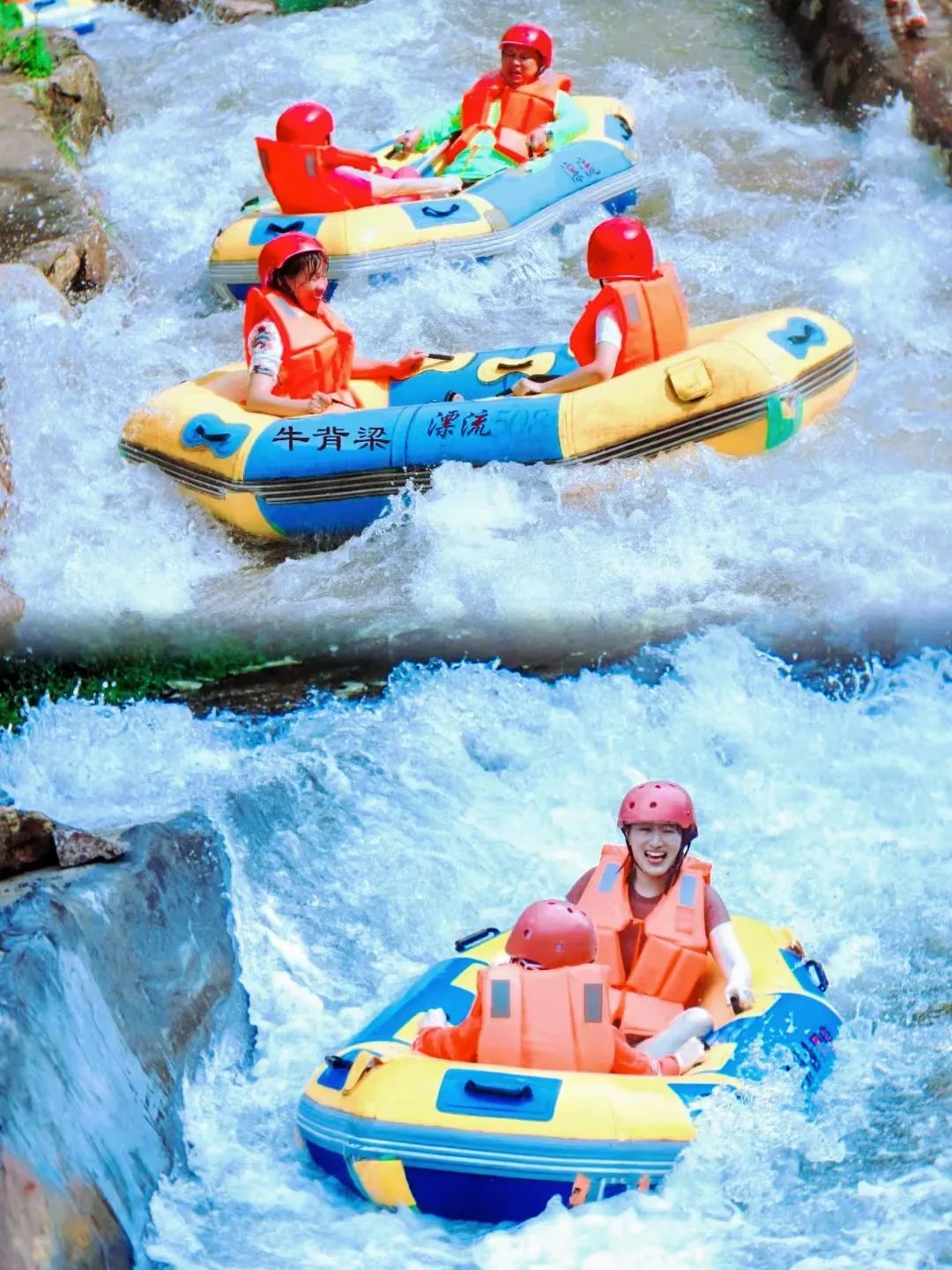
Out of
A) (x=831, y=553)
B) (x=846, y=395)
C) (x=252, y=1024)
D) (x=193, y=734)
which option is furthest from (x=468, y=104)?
(x=252, y=1024)

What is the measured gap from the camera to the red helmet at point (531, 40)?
9664mm

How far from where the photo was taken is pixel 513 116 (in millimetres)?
9664

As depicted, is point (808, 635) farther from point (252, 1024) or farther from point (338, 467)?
point (252, 1024)

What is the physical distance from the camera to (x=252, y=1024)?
4961 mm

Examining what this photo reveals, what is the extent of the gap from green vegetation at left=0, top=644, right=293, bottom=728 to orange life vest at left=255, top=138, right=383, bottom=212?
354 centimetres

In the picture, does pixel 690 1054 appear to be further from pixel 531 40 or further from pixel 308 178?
pixel 531 40

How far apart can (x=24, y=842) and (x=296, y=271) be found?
3.30 meters

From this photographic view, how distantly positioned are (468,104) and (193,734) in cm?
497

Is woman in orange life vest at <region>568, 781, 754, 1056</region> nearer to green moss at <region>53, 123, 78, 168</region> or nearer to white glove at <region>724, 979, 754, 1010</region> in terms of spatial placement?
white glove at <region>724, 979, 754, 1010</region>

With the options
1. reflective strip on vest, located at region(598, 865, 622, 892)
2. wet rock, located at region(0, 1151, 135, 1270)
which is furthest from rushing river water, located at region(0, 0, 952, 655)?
wet rock, located at region(0, 1151, 135, 1270)

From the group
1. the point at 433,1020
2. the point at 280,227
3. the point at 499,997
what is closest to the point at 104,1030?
the point at 433,1020

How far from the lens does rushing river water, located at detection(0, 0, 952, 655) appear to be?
21.2 feet

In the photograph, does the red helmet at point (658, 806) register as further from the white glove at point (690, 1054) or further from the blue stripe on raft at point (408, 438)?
the blue stripe on raft at point (408, 438)

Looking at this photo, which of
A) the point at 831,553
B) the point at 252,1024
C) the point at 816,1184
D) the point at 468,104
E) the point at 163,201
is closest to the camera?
the point at 816,1184
